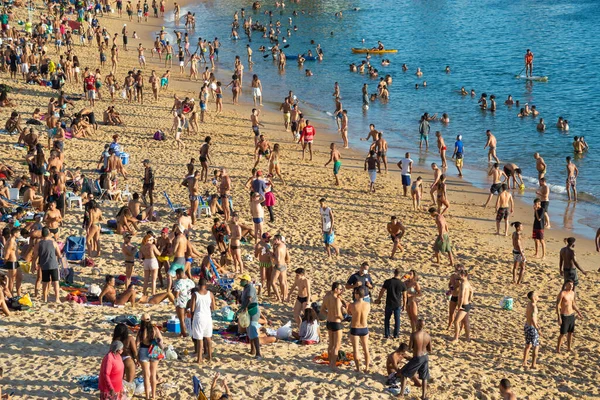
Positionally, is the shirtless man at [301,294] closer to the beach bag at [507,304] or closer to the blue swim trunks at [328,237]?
the blue swim trunks at [328,237]

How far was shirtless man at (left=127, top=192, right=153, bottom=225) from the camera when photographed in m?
16.9

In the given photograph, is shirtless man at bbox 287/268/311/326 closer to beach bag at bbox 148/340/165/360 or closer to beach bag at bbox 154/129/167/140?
beach bag at bbox 148/340/165/360

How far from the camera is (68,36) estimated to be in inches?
1606

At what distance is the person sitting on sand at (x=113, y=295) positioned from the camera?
42.8 ft

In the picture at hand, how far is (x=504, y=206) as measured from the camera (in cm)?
1816

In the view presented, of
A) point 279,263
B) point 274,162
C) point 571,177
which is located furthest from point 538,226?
point 274,162

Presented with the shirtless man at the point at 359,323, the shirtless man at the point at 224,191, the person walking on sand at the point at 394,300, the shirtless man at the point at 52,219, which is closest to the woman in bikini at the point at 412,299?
the person walking on sand at the point at 394,300

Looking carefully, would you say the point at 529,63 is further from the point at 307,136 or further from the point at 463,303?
the point at 463,303

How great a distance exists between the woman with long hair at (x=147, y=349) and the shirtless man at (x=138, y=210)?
7148 millimetres

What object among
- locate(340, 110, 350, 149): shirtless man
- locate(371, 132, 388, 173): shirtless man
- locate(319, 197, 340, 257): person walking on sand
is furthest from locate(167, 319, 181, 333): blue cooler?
locate(340, 110, 350, 149): shirtless man

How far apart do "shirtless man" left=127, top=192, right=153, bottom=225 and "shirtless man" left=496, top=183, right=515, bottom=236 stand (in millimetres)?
7883

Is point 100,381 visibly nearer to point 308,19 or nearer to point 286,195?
point 286,195

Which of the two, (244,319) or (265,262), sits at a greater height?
(265,262)

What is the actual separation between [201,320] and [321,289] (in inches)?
164
